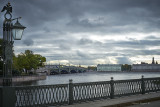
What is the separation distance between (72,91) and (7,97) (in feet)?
12.0

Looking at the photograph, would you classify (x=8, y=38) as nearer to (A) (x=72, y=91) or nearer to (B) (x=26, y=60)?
(A) (x=72, y=91)

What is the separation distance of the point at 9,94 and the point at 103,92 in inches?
230

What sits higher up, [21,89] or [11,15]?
[11,15]

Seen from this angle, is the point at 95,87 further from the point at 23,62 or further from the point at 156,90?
the point at 23,62

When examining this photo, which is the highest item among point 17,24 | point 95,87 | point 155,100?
point 17,24

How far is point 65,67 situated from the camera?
168 metres

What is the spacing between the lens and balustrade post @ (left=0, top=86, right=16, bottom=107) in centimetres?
839

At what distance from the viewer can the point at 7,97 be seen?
847cm

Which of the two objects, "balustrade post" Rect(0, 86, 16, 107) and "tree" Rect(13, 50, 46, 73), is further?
"tree" Rect(13, 50, 46, 73)

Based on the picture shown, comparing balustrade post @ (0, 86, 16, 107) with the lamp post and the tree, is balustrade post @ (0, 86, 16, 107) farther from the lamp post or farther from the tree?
the tree

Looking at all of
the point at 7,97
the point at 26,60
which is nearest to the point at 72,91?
the point at 7,97

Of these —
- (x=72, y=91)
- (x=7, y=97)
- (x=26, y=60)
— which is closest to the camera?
(x=7, y=97)

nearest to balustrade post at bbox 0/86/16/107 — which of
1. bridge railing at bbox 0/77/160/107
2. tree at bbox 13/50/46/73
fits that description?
bridge railing at bbox 0/77/160/107

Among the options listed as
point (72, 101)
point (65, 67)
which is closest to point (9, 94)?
point (72, 101)
